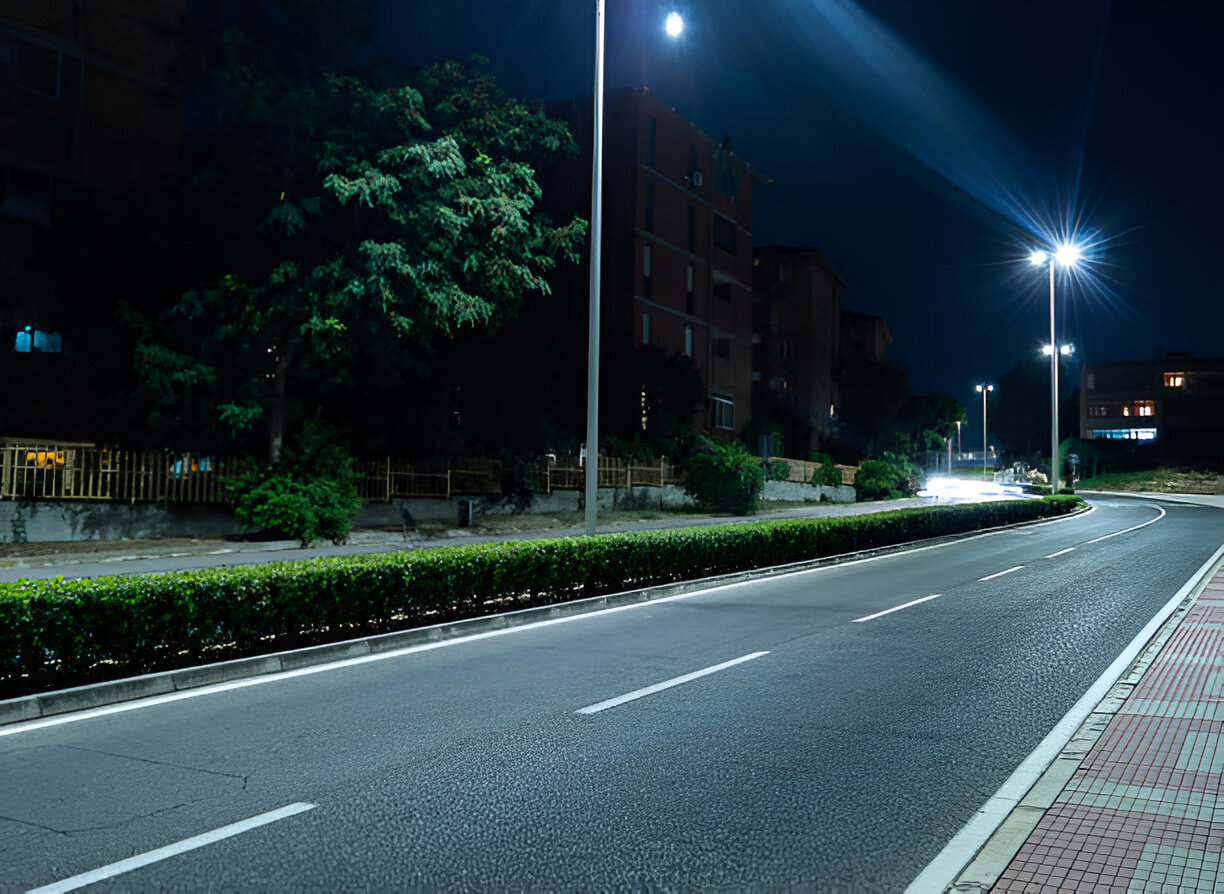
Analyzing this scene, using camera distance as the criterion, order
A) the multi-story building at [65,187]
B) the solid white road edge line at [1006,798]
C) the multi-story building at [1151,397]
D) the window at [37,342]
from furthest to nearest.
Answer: the multi-story building at [1151,397] < the window at [37,342] < the multi-story building at [65,187] < the solid white road edge line at [1006,798]

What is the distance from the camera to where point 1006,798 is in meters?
5.35

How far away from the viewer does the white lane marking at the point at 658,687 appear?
301 inches

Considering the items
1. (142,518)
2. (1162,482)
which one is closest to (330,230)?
(142,518)

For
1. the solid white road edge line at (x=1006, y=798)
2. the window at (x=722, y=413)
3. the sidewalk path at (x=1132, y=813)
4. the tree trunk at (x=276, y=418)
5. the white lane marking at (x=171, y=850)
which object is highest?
the window at (x=722, y=413)

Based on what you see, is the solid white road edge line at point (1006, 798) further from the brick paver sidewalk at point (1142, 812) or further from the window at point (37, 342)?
the window at point (37, 342)

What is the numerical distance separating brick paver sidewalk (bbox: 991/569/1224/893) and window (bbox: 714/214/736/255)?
49102mm

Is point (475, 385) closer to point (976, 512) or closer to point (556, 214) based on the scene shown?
point (556, 214)

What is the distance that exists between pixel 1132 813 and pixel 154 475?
23.2m

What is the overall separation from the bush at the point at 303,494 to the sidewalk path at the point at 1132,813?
20.1 metres

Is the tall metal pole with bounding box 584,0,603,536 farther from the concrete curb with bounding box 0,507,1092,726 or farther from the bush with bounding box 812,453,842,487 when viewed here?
the bush with bounding box 812,453,842,487

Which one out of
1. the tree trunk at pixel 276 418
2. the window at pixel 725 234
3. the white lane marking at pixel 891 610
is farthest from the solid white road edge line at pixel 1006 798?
the window at pixel 725 234

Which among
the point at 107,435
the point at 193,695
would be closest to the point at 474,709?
the point at 193,695

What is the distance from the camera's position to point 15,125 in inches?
1080

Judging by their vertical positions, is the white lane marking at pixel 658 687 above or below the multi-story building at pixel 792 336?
below
